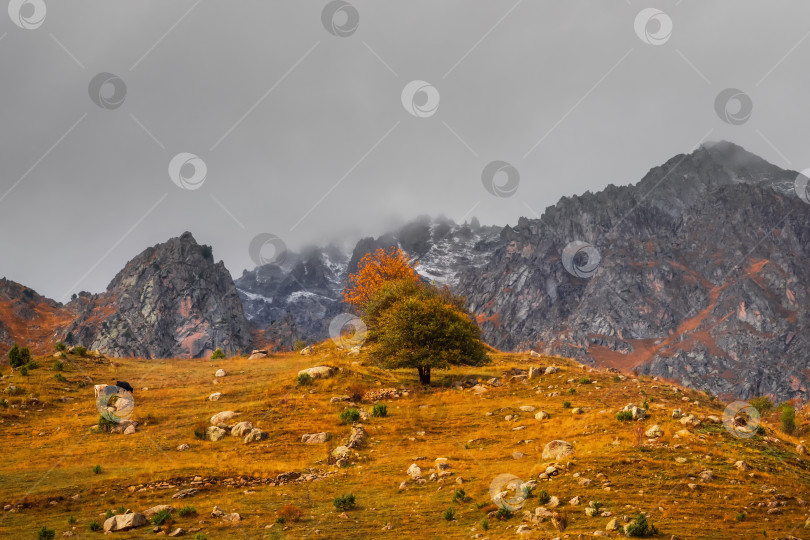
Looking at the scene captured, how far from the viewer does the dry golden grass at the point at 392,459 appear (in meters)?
16.7

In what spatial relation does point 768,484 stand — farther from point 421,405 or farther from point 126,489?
point 126,489

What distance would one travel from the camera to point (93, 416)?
111 feet

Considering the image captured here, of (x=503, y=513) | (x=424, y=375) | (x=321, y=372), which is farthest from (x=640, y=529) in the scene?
(x=321, y=372)

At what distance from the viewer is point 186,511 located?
739 inches

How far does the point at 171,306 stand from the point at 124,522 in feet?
600

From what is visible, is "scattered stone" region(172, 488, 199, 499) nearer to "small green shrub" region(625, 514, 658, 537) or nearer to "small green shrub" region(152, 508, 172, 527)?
"small green shrub" region(152, 508, 172, 527)

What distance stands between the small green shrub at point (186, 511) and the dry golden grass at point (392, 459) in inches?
10.3

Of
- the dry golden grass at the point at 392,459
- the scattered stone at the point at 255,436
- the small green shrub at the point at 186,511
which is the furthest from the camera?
the scattered stone at the point at 255,436

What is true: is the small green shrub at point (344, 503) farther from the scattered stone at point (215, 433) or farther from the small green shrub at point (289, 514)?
the scattered stone at point (215, 433)

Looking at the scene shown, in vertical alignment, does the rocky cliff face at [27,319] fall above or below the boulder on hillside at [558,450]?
above

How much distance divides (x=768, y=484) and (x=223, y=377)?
3890 cm

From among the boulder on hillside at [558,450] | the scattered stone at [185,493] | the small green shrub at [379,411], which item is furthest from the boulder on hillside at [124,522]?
the boulder on hillside at [558,450]

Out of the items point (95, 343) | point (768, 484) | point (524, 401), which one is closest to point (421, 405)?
point (524, 401)

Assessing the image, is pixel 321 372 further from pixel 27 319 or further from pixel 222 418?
pixel 27 319
